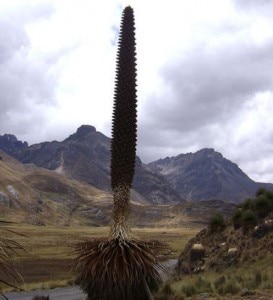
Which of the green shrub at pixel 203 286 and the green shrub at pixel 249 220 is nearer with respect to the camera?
the green shrub at pixel 203 286

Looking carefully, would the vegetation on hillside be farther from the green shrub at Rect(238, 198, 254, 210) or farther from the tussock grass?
the tussock grass

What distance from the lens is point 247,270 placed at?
29.3 m

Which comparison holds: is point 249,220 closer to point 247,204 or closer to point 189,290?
point 247,204

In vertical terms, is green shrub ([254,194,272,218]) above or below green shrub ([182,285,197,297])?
above

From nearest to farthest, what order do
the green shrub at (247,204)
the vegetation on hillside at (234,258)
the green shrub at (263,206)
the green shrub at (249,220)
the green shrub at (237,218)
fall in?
1. the vegetation on hillside at (234,258)
2. the green shrub at (249,220)
3. the green shrub at (263,206)
4. the green shrub at (237,218)
5. the green shrub at (247,204)

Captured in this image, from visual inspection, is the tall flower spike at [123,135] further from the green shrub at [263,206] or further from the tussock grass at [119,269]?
the green shrub at [263,206]

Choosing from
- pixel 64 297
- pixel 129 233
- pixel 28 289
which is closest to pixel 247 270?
pixel 64 297

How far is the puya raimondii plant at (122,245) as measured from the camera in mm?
7441

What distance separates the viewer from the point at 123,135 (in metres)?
8.02

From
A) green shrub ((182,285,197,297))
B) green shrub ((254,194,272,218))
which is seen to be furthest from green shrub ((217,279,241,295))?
green shrub ((254,194,272,218))

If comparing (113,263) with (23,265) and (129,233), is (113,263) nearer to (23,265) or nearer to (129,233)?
(129,233)

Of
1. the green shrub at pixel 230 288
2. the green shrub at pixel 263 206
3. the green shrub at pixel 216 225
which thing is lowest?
the green shrub at pixel 230 288

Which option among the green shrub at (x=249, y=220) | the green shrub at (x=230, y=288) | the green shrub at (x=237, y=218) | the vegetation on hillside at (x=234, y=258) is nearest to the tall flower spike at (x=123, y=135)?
the vegetation on hillside at (x=234, y=258)

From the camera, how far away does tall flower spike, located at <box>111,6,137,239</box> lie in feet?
26.3
